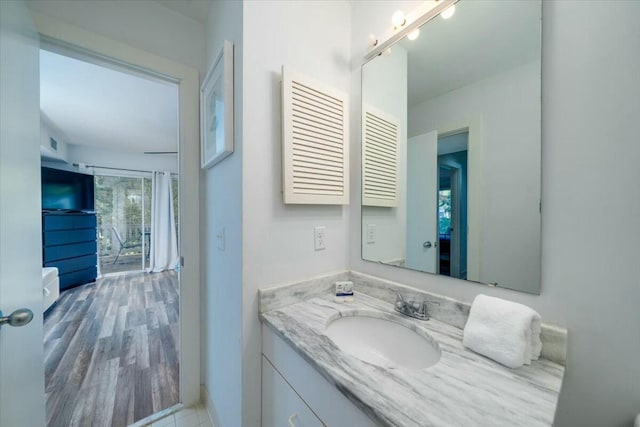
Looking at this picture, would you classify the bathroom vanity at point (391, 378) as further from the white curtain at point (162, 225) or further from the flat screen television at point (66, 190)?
the white curtain at point (162, 225)

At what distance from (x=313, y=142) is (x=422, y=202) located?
57cm

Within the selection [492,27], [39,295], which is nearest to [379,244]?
[492,27]

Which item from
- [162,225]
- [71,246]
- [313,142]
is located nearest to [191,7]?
[313,142]

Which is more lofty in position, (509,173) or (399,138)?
(399,138)

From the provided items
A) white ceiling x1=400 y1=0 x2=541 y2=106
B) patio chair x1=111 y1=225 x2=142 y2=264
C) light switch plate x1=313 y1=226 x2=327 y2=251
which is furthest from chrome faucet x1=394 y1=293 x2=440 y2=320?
patio chair x1=111 y1=225 x2=142 y2=264

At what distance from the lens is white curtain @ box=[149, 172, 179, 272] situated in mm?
4785

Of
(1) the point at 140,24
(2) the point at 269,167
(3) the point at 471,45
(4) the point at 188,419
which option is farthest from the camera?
(4) the point at 188,419

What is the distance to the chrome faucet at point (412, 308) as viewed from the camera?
90 cm

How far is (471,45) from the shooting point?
Result: 88 centimetres

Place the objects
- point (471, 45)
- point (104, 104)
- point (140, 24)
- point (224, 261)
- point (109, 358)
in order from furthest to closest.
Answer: point (104, 104) < point (109, 358) < point (140, 24) < point (224, 261) < point (471, 45)

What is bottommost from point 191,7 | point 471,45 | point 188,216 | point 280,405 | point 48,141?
point 280,405

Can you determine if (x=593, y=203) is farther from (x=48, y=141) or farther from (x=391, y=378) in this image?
(x=48, y=141)

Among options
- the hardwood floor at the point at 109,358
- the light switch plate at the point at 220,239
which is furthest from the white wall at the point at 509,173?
the hardwood floor at the point at 109,358

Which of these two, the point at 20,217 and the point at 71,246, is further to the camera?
the point at 71,246
